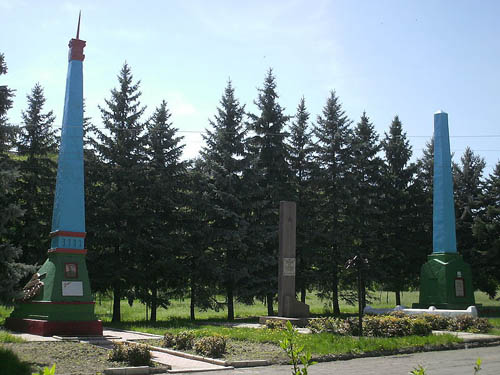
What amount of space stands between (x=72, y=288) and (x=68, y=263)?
0.81 metres

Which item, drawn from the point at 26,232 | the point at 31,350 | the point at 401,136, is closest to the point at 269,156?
the point at 401,136

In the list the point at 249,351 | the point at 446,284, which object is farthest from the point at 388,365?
the point at 446,284

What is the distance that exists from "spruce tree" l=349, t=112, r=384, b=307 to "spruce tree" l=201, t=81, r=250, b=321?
274 inches

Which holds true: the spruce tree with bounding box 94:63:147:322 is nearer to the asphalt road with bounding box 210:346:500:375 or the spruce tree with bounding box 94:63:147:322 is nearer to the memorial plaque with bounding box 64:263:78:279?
the memorial plaque with bounding box 64:263:78:279

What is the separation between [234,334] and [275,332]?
1.25m

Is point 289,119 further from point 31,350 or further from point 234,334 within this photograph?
point 31,350

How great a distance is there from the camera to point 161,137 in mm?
26422

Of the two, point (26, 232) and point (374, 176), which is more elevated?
point (374, 176)

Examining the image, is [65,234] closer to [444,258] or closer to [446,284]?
[446,284]

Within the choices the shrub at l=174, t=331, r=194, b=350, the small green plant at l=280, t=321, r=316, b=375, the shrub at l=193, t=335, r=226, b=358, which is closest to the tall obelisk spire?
the shrub at l=174, t=331, r=194, b=350

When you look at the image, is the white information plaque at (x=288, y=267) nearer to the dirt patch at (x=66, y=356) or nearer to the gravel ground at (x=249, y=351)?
the gravel ground at (x=249, y=351)

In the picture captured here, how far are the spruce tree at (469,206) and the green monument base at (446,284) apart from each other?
17.1ft

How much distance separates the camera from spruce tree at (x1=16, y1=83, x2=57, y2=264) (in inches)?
917

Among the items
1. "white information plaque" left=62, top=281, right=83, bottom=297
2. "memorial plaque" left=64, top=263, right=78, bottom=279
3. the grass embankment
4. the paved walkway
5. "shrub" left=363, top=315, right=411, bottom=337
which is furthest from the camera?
"memorial plaque" left=64, top=263, right=78, bottom=279
